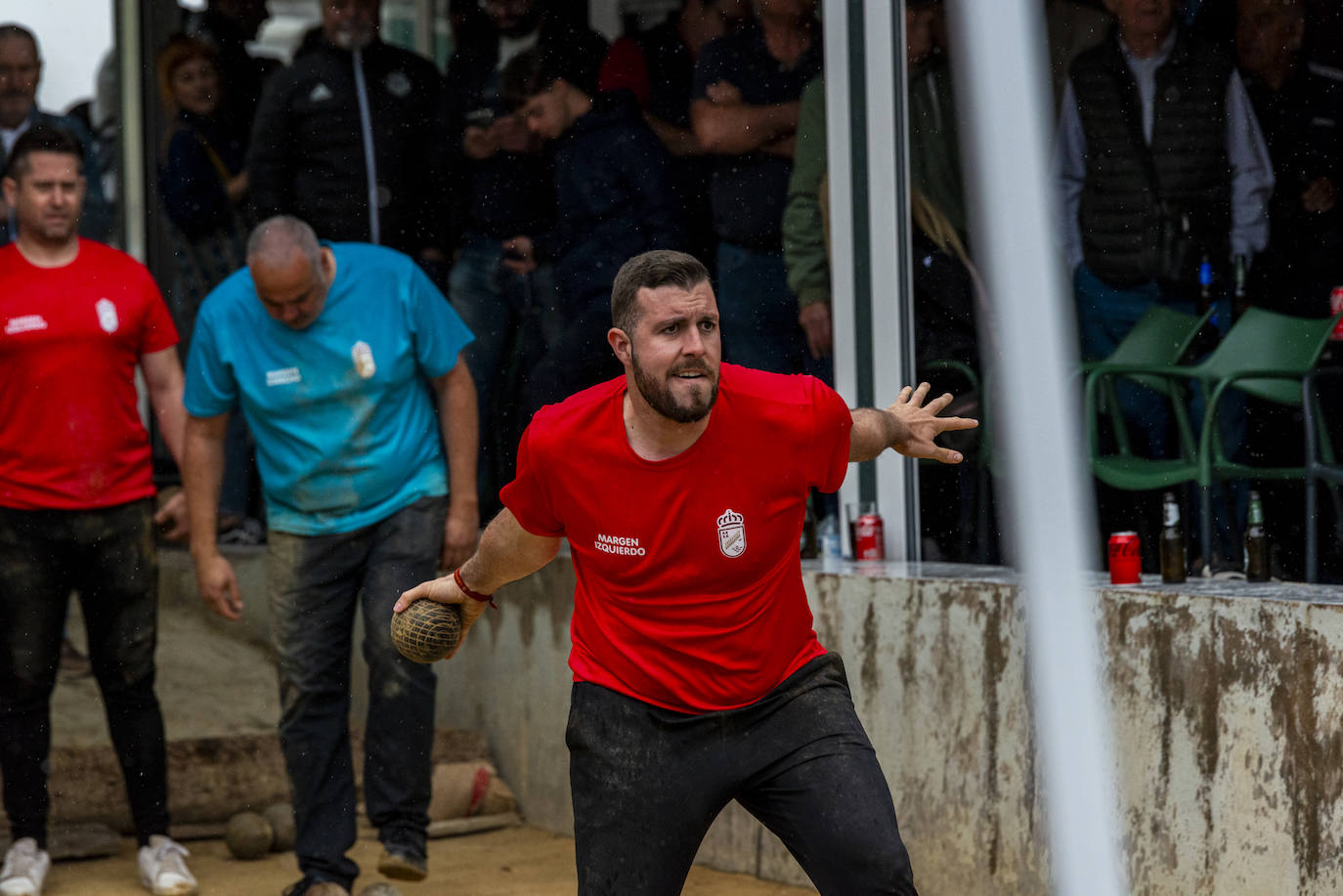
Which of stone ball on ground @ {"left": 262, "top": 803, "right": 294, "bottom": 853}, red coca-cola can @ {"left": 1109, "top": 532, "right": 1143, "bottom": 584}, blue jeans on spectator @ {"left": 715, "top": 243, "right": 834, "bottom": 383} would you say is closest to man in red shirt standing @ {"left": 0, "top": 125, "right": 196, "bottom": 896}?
stone ball on ground @ {"left": 262, "top": 803, "right": 294, "bottom": 853}

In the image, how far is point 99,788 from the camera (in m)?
7.32

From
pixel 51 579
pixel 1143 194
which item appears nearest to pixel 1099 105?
pixel 1143 194

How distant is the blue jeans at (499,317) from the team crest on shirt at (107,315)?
6.38ft

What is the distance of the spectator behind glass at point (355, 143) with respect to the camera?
7.99 metres

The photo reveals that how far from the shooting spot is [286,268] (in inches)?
233

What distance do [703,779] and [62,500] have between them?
3117 mm

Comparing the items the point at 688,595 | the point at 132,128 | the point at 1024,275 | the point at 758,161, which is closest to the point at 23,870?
the point at 688,595

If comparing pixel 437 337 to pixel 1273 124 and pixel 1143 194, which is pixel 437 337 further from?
pixel 1273 124

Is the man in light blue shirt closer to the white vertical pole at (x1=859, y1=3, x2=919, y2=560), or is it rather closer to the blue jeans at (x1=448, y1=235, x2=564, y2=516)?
the white vertical pole at (x1=859, y1=3, x2=919, y2=560)

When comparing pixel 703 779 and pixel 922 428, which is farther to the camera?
pixel 922 428

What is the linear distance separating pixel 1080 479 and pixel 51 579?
A: 143 inches

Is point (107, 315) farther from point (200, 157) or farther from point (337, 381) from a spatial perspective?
point (200, 157)

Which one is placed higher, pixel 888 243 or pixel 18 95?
pixel 18 95

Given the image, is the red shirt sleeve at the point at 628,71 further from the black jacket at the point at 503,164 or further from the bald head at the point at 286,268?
the bald head at the point at 286,268
